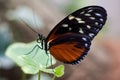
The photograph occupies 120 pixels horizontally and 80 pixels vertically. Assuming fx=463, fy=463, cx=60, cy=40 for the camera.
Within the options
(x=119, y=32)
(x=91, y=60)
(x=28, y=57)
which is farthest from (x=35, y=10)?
(x=28, y=57)

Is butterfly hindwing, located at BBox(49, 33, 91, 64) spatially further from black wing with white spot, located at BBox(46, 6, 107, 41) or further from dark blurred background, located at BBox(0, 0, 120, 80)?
dark blurred background, located at BBox(0, 0, 120, 80)

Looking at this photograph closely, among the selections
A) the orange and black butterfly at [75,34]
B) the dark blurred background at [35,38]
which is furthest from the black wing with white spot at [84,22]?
the dark blurred background at [35,38]

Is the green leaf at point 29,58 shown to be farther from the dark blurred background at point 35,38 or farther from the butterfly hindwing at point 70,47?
the dark blurred background at point 35,38

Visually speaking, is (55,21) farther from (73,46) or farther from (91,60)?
(73,46)

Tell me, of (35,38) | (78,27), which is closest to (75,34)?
(78,27)

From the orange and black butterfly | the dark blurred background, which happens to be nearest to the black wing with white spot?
the orange and black butterfly

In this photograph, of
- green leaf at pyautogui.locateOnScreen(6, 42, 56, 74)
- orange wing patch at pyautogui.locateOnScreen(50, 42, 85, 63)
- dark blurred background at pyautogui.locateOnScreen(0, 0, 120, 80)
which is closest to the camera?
green leaf at pyautogui.locateOnScreen(6, 42, 56, 74)

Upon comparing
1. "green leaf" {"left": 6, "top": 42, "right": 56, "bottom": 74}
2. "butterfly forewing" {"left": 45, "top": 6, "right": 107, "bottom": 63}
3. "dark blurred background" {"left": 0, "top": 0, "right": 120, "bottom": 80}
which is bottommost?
"dark blurred background" {"left": 0, "top": 0, "right": 120, "bottom": 80}
